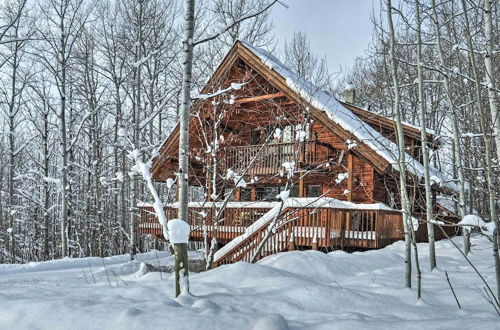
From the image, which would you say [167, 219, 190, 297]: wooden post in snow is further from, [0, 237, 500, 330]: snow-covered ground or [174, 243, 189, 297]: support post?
[0, 237, 500, 330]: snow-covered ground

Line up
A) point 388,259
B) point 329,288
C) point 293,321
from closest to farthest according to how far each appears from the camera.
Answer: point 293,321
point 329,288
point 388,259

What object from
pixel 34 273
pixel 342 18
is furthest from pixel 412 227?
pixel 34 273

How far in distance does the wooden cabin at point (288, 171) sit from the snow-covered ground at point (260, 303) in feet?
6.62

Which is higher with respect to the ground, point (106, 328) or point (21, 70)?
point (21, 70)

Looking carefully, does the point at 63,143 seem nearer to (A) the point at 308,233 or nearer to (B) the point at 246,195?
(B) the point at 246,195

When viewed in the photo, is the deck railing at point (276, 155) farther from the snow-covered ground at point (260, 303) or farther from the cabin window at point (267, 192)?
the snow-covered ground at point (260, 303)

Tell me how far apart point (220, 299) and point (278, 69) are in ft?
35.6

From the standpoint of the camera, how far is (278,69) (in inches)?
520

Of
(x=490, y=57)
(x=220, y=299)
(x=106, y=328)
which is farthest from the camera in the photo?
(x=490, y=57)

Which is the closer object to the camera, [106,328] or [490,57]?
[106,328]

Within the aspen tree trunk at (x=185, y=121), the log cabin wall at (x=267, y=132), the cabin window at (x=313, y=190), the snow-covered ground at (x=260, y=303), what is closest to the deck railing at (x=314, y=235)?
the log cabin wall at (x=267, y=132)

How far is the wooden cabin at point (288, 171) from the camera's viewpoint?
884cm

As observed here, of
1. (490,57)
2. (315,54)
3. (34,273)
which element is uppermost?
(315,54)

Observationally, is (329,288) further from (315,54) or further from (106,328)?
(315,54)
